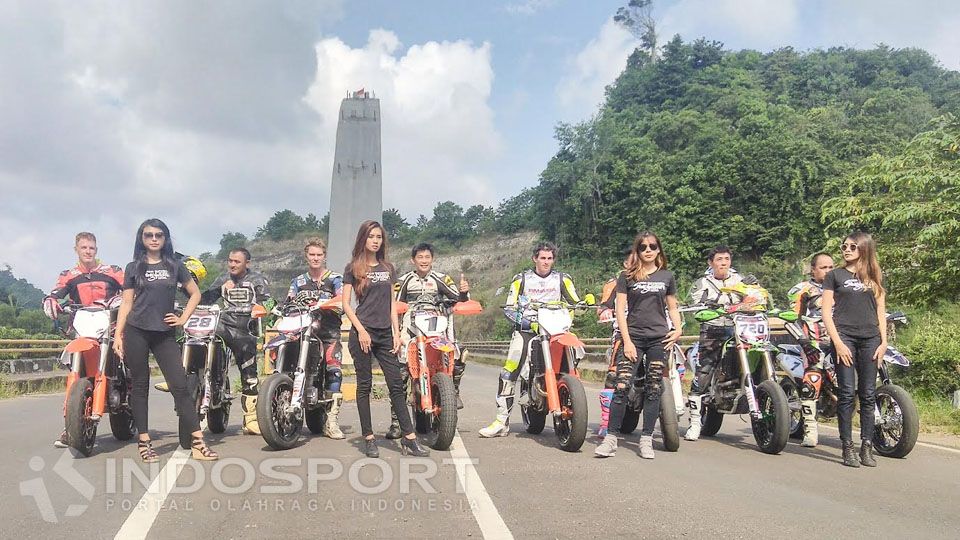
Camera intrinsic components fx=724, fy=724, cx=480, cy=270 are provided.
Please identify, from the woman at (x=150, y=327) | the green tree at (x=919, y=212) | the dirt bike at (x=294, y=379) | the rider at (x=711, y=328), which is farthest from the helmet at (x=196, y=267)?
the green tree at (x=919, y=212)

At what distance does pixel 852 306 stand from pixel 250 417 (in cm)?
563

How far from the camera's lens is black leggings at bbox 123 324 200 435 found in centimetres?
563

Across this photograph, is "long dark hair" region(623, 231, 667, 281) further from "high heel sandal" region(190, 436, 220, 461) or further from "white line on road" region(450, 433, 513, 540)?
"high heel sandal" region(190, 436, 220, 461)

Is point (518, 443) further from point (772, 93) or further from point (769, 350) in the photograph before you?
point (772, 93)

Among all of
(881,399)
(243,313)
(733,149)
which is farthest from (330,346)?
(733,149)

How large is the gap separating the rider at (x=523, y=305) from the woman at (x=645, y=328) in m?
0.85

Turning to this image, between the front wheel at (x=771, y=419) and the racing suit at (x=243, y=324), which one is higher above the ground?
the racing suit at (x=243, y=324)

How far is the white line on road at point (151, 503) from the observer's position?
146 inches

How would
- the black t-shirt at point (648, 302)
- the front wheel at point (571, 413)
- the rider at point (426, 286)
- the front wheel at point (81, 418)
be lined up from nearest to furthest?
the front wheel at point (81, 418) < the front wheel at point (571, 413) < the black t-shirt at point (648, 302) < the rider at point (426, 286)

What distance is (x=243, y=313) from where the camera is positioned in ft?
23.5

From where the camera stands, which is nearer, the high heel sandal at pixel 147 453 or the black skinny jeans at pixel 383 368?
the high heel sandal at pixel 147 453

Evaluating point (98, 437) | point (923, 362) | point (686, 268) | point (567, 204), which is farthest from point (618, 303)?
point (567, 204)

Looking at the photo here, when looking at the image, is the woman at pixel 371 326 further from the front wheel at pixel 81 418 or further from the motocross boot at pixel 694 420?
the motocross boot at pixel 694 420

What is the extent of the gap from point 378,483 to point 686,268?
3712 centimetres
